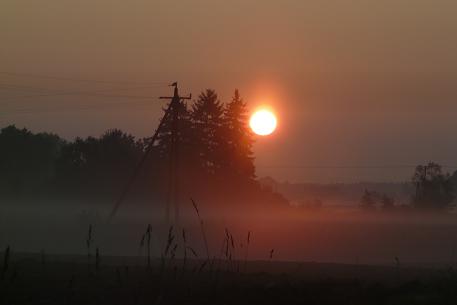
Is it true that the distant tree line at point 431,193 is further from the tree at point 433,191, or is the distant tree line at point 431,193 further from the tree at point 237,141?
the tree at point 237,141

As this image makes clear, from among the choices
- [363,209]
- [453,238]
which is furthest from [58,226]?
[363,209]

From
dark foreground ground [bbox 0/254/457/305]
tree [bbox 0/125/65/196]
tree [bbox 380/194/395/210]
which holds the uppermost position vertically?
tree [bbox 0/125/65/196]

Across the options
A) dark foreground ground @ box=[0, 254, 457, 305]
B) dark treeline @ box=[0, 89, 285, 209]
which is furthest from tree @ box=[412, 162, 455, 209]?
dark foreground ground @ box=[0, 254, 457, 305]

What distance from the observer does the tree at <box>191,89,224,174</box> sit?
78812mm

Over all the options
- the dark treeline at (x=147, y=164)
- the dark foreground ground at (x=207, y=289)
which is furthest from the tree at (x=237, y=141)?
the dark foreground ground at (x=207, y=289)

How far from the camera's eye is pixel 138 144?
3214 inches

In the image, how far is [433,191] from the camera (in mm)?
97250

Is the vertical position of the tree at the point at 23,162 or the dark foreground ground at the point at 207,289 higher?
the tree at the point at 23,162

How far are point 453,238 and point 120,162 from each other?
31639mm

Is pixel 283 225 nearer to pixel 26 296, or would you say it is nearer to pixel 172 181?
pixel 172 181

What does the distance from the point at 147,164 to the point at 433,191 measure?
42475mm

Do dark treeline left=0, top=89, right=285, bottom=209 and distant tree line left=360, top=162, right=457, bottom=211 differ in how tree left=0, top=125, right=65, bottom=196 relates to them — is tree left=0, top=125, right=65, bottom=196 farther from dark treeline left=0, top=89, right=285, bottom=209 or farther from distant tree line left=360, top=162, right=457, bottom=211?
distant tree line left=360, top=162, right=457, bottom=211

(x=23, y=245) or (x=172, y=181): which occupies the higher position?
(x=172, y=181)

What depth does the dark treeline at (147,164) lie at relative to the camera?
72625 mm
